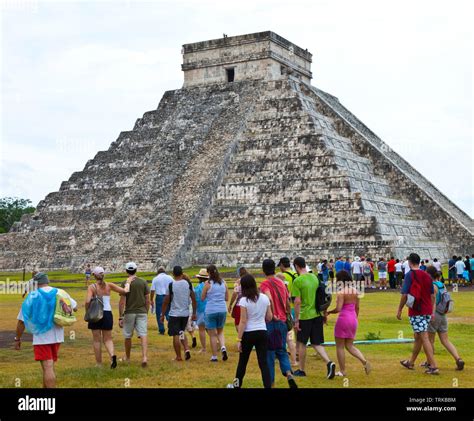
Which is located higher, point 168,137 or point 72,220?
point 168,137

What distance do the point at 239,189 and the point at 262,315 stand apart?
28.6 metres

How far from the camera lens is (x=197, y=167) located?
39469mm

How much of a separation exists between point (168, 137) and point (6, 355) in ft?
97.1

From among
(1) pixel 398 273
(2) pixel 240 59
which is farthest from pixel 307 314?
(2) pixel 240 59

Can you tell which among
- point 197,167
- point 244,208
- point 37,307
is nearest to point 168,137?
point 197,167

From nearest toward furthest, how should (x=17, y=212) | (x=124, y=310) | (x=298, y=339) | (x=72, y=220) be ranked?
(x=298, y=339), (x=124, y=310), (x=72, y=220), (x=17, y=212)

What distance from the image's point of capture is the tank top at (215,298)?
522 inches

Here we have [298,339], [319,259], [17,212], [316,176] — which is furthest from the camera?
[17,212]

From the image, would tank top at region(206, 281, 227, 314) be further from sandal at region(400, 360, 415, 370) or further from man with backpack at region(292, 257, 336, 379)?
sandal at region(400, 360, 415, 370)

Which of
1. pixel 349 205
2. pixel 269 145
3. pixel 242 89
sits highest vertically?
pixel 242 89

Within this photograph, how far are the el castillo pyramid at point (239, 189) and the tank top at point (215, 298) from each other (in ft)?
70.1

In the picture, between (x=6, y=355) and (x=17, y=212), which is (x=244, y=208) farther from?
(x=17, y=212)

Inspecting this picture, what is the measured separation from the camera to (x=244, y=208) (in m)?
37.8

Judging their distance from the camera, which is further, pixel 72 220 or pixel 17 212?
pixel 17 212
